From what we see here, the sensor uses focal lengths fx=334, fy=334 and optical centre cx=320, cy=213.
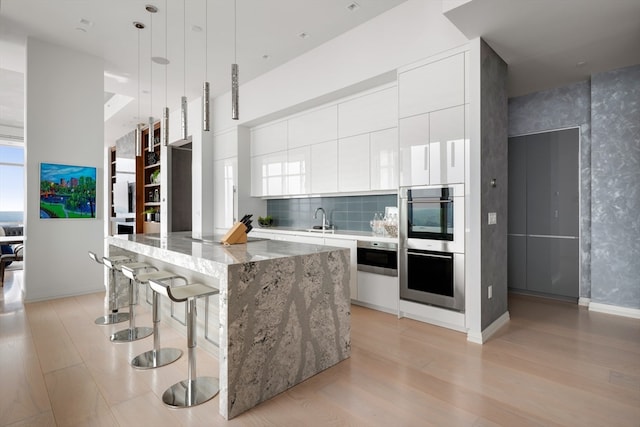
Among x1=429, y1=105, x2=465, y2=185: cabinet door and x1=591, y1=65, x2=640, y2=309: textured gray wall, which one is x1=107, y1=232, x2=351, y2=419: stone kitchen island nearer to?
x1=429, y1=105, x2=465, y2=185: cabinet door

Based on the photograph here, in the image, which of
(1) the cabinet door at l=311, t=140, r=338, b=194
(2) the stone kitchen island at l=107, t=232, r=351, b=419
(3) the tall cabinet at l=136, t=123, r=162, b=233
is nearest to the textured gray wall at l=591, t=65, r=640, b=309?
(1) the cabinet door at l=311, t=140, r=338, b=194

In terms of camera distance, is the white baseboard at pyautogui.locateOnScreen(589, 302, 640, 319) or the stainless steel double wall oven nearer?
the stainless steel double wall oven

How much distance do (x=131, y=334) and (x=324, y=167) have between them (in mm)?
2981

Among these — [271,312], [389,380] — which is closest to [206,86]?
[271,312]

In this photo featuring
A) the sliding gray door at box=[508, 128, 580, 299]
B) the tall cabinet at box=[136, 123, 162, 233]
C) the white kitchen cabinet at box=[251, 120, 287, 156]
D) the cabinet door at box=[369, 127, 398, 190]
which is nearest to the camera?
the cabinet door at box=[369, 127, 398, 190]

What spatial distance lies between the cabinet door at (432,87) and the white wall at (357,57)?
0.46ft

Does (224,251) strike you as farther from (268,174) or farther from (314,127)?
(268,174)

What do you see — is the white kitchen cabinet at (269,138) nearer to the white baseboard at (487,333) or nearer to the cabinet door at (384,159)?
the cabinet door at (384,159)

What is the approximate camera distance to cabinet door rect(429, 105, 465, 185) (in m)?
3.10

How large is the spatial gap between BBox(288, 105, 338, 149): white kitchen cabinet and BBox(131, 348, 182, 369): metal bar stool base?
314cm

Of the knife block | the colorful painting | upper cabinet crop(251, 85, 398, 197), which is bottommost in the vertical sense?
the knife block

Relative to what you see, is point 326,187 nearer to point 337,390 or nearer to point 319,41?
point 319,41

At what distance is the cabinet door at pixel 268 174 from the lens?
533 cm

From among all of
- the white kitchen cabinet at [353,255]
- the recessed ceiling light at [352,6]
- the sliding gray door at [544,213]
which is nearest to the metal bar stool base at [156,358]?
the white kitchen cabinet at [353,255]
